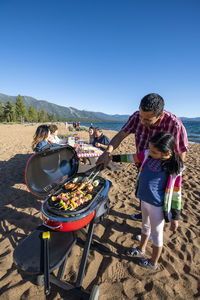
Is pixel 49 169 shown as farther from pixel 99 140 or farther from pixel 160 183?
pixel 99 140

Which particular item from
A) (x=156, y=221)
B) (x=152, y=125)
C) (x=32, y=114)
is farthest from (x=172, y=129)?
(x=32, y=114)

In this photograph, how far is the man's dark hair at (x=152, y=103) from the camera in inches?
65.7

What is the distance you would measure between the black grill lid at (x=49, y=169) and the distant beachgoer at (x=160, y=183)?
3.67ft

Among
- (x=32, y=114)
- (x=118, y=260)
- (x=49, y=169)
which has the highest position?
(x=32, y=114)

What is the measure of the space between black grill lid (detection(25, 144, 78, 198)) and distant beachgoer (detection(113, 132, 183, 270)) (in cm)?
112

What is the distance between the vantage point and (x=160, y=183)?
1.75m

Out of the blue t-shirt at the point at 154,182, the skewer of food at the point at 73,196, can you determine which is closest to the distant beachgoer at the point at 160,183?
the blue t-shirt at the point at 154,182

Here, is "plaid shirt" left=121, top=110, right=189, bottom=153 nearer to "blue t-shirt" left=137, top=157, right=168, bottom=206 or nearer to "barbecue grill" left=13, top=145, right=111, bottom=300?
"blue t-shirt" left=137, top=157, right=168, bottom=206

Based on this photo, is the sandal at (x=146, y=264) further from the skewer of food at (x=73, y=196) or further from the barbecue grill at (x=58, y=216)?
the skewer of food at (x=73, y=196)

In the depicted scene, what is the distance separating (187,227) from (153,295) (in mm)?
1572

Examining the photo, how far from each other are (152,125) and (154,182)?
79 centimetres

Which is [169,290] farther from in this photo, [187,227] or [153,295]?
[187,227]

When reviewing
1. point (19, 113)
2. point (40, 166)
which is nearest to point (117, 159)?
point (40, 166)

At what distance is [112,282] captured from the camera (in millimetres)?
1876
